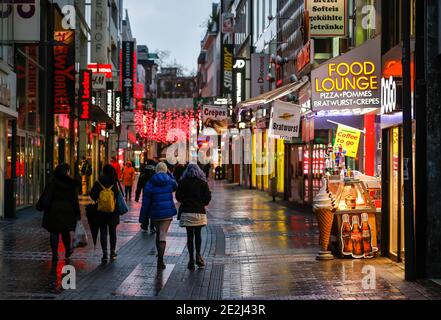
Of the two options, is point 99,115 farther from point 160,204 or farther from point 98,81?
point 160,204

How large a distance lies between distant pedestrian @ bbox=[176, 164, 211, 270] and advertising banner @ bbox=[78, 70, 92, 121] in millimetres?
21088

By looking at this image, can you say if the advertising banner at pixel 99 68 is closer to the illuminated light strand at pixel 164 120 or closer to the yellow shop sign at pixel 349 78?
the illuminated light strand at pixel 164 120

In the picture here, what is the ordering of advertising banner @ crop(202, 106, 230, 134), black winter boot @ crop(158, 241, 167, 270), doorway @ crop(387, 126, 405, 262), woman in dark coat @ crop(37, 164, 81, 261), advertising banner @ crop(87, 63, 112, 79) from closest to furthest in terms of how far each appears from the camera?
black winter boot @ crop(158, 241, 167, 270), doorway @ crop(387, 126, 405, 262), woman in dark coat @ crop(37, 164, 81, 261), advertising banner @ crop(87, 63, 112, 79), advertising banner @ crop(202, 106, 230, 134)

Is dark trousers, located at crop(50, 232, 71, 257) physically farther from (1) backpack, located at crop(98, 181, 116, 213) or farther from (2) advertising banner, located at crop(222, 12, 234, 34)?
(2) advertising banner, located at crop(222, 12, 234, 34)

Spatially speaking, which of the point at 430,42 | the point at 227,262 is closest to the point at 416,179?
the point at 430,42

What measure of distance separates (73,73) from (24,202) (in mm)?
5242

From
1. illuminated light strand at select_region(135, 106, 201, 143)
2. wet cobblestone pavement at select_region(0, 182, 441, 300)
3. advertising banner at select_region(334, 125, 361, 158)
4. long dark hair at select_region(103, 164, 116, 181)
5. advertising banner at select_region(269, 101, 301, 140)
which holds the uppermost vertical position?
illuminated light strand at select_region(135, 106, 201, 143)

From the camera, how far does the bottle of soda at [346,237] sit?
14391mm

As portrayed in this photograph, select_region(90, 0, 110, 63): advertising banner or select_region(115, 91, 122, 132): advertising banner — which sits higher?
select_region(90, 0, 110, 63): advertising banner

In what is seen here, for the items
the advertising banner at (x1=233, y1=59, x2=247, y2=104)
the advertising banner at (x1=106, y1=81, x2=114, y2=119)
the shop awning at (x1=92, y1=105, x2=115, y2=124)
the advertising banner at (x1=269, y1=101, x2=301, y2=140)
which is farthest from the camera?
the advertising banner at (x1=233, y1=59, x2=247, y2=104)

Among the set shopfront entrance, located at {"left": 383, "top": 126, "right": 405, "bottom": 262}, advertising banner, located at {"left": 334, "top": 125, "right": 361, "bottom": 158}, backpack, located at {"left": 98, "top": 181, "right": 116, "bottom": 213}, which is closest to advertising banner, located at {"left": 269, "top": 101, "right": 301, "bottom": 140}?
advertising banner, located at {"left": 334, "top": 125, "right": 361, "bottom": 158}

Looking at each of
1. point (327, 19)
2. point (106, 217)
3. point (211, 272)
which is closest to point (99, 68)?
point (327, 19)

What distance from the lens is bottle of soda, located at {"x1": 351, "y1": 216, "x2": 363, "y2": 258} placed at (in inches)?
566
